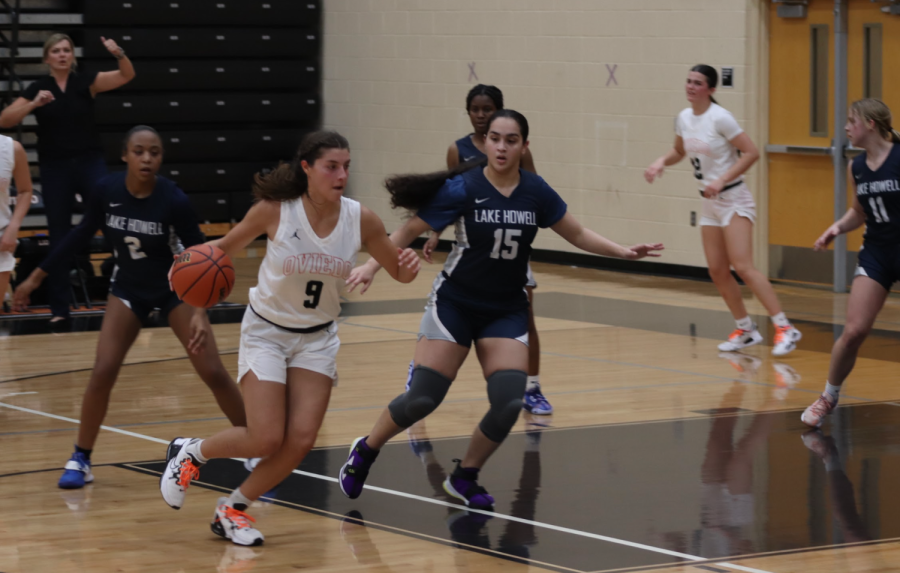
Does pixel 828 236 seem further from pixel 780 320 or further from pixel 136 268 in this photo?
pixel 136 268

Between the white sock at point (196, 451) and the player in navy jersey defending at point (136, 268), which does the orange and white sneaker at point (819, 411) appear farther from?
the white sock at point (196, 451)

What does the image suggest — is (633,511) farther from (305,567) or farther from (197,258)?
(197,258)

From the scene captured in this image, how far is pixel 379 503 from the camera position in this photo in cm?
565

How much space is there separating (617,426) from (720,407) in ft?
2.58

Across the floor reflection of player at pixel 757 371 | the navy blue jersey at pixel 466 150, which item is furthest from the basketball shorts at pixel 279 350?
the floor reflection of player at pixel 757 371

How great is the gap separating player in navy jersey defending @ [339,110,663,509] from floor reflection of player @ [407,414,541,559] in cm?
14

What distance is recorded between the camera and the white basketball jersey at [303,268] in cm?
504

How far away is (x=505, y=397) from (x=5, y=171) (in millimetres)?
3368

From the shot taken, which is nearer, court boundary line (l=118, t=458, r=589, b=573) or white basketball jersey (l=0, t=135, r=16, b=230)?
court boundary line (l=118, t=458, r=589, b=573)

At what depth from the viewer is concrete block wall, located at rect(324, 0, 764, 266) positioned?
12.9 m

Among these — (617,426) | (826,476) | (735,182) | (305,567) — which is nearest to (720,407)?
(617,426)

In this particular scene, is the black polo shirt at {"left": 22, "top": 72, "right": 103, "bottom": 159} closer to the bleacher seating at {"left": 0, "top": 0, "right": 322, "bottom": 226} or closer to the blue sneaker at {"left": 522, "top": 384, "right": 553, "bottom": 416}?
the blue sneaker at {"left": 522, "top": 384, "right": 553, "bottom": 416}

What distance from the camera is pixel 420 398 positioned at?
17.9ft

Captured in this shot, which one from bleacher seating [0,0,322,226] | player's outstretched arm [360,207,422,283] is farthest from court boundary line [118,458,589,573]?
bleacher seating [0,0,322,226]
